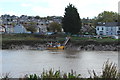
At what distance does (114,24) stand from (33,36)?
20.4 metres

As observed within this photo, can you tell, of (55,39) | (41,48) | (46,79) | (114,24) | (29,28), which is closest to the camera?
(46,79)

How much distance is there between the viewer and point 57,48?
43969mm

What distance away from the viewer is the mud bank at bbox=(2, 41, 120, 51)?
4397cm

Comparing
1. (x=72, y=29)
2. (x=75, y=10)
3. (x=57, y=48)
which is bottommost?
(x=57, y=48)

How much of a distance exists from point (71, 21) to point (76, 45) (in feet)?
23.0

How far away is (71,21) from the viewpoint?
5119cm

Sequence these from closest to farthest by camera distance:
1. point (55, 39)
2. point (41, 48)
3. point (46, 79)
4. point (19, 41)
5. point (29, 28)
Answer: point (46, 79) < point (41, 48) < point (19, 41) < point (55, 39) < point (29, 28)

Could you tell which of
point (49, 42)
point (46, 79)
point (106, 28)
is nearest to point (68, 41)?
point (49, 42)

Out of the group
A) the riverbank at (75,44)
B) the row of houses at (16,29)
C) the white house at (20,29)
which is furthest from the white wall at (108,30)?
the row of houses at (16,29)

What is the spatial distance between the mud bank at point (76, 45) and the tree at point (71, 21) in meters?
5.09

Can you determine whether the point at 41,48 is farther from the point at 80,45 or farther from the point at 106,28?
the point at 106,28

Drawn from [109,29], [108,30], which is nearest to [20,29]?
[108,30]

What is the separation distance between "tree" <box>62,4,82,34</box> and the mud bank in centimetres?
509

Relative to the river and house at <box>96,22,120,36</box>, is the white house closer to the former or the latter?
house at <box>96,22,120,36</box>
